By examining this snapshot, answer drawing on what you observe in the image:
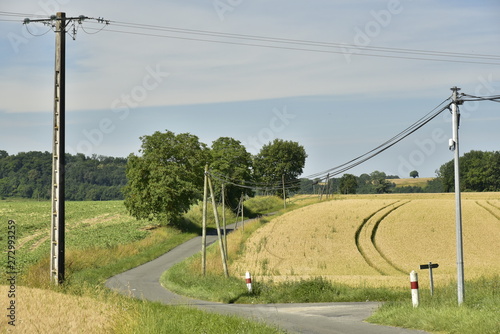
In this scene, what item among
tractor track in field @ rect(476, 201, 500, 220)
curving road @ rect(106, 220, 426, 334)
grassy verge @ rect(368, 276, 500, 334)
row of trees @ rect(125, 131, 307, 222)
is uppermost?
row of trees @ rect(125, 131, 307, 222)

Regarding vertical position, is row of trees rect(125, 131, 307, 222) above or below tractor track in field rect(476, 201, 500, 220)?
above

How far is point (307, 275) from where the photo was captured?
40.8 metres

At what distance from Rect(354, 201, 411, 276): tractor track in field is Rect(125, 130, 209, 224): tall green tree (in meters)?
18.8

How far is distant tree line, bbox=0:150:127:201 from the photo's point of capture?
Result: 461 ft

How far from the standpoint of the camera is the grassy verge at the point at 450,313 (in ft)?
43.1

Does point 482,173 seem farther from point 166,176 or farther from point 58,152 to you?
Answer: point 58,152

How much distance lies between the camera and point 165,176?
2724 inches

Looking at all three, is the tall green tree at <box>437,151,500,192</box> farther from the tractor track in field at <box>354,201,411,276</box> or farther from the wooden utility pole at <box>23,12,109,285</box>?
the wooden utility pole at <box>23,12,109,285</box>

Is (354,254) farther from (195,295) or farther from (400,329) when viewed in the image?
(400,329)

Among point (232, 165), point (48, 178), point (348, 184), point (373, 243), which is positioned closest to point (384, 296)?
point (373, 243)

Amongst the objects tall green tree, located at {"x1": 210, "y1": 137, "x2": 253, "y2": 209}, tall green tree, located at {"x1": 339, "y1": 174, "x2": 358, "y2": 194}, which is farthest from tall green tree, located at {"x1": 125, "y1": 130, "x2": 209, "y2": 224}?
tall green tree, located at {"x1": 339, "y1": 174, "x2": 358, "y2": 194}

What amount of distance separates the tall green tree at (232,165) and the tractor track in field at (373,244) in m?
27.2

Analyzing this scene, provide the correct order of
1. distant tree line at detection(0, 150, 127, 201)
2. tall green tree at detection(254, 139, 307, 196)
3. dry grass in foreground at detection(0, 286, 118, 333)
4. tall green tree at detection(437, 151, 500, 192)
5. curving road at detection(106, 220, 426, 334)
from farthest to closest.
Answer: distant tree line at detection(0, 150, 127, 201)
tall green tree at detection(437, 151, 500, 192)
tall green tree at detection(254, 139, 307, 196)
curving road at detection(106, 220, 426, 334)
dry grass in foreground at detection(0, 286, 118, 333)

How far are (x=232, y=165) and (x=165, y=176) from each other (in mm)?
29275
